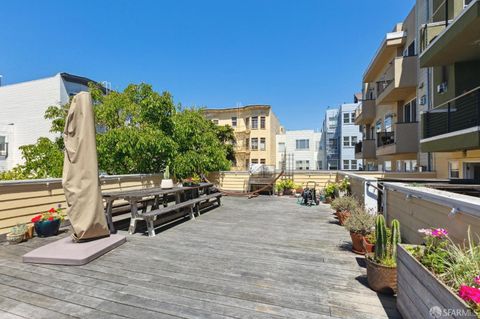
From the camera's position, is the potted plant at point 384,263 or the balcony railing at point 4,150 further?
the balcony railing at point 4,150

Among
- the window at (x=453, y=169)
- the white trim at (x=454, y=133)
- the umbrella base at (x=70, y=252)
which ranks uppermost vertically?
the white trim at (x=454, y=133)

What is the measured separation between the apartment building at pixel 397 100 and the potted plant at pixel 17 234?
12.5 m

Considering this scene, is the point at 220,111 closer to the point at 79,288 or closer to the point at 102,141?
the point at 102,141

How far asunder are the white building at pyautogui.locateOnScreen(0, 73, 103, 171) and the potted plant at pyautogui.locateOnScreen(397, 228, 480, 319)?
77.7 ft

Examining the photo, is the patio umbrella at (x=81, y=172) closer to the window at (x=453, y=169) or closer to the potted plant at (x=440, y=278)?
the potted plant at (x=440, y=278)

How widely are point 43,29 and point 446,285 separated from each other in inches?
771

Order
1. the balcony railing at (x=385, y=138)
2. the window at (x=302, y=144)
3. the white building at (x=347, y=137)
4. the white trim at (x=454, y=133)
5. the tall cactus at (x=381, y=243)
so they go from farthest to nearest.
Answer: the window at (x=302, y=144) < the white building at (x=347, y=137) < the balcony railing at (x=385, y=138) < the white trim at (x=454, y=133) < the tall cactus at (x=381, y=243)

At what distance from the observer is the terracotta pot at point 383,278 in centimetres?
273

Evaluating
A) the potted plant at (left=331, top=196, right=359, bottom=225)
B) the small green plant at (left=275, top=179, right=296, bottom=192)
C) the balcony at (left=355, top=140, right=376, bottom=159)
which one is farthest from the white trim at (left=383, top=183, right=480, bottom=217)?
the balcony at (left=355, top=140, right=376, bottom=159)

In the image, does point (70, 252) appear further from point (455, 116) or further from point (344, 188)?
point (455, 116)

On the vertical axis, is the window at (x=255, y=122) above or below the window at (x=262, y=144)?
above

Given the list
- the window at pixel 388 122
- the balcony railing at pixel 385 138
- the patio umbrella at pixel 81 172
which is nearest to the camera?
the patio umbrella at pixel 81 172

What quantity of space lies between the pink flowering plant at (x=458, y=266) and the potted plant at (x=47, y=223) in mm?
6274

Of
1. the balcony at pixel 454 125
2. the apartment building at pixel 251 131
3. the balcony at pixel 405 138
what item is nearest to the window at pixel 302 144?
the apartment building at pixel 251 131
